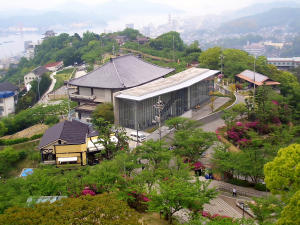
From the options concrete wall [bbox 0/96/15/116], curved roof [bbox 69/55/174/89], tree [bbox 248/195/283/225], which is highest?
curved roof [bbox 69/55/174/89]

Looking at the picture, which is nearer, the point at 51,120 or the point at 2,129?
the point at 2,129

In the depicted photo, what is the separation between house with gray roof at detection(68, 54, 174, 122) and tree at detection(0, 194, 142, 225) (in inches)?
701

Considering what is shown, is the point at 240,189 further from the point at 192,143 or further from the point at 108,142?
the point at 108,142

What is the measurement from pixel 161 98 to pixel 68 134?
9.35 meters

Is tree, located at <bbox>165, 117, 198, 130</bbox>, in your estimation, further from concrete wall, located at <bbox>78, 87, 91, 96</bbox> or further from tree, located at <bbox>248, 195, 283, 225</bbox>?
concrete wall, located at <bbox>78, 87, 91, 96</bbox>

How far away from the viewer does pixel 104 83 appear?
96.8 feet

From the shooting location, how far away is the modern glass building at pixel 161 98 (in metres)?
26.6

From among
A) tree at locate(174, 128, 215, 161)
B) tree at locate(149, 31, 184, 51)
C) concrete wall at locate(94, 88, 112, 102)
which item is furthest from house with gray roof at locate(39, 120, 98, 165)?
tree at locate(149, 31, 184, 51)

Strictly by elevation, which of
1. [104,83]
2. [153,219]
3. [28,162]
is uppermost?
[104,83]

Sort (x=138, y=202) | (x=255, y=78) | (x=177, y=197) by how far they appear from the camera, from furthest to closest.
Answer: (x=255, y=78) < (x=138, y=202) < (x=177, y=197)

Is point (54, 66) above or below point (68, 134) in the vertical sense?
above

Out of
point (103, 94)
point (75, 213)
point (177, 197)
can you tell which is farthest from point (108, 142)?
point (75, 213)

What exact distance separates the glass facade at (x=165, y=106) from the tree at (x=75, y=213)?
15.6 meters

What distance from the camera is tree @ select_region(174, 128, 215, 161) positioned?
64.7 ft
